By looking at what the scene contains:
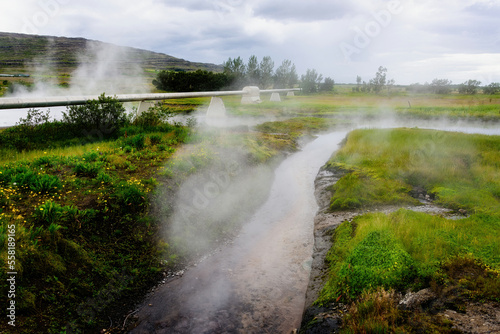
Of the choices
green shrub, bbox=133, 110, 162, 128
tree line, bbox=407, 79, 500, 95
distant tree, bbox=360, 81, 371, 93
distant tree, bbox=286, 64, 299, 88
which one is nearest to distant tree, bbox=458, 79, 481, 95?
tree line, bbox=407, 79, 500, 95

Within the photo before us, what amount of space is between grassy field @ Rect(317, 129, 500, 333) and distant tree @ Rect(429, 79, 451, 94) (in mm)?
70397

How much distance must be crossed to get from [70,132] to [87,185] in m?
6.92

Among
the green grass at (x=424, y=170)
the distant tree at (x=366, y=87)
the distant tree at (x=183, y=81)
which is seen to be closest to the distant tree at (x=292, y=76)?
the distant tree at (x=366, y=87)

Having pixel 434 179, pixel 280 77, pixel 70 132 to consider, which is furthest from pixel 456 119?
pixel 280 77

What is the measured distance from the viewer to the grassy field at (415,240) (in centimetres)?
518

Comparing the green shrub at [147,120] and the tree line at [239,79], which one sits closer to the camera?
the green shrub at [147,120]

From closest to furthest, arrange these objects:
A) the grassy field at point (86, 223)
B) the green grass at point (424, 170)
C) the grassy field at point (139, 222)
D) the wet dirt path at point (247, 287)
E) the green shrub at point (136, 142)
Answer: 1. the grassy field at point (86, 223)
2. the grassy field at point (139, 222)
3. the wet dirt path at point (247, 287)
4. the green grass at point (424, 170)
5. the green shrub at point (136, 142)

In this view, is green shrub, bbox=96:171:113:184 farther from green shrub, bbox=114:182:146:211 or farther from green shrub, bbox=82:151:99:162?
green shrub, bbox=82:151:99:162

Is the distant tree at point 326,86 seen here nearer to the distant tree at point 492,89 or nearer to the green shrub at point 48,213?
the distant tree at point 492,89

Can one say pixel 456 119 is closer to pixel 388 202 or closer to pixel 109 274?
pixel 388 202

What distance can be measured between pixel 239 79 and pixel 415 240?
80.6 metres

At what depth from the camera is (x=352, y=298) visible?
588 centimetres

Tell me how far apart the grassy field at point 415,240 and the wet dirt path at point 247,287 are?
3.35 ft

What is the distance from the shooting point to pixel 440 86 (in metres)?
75.3
